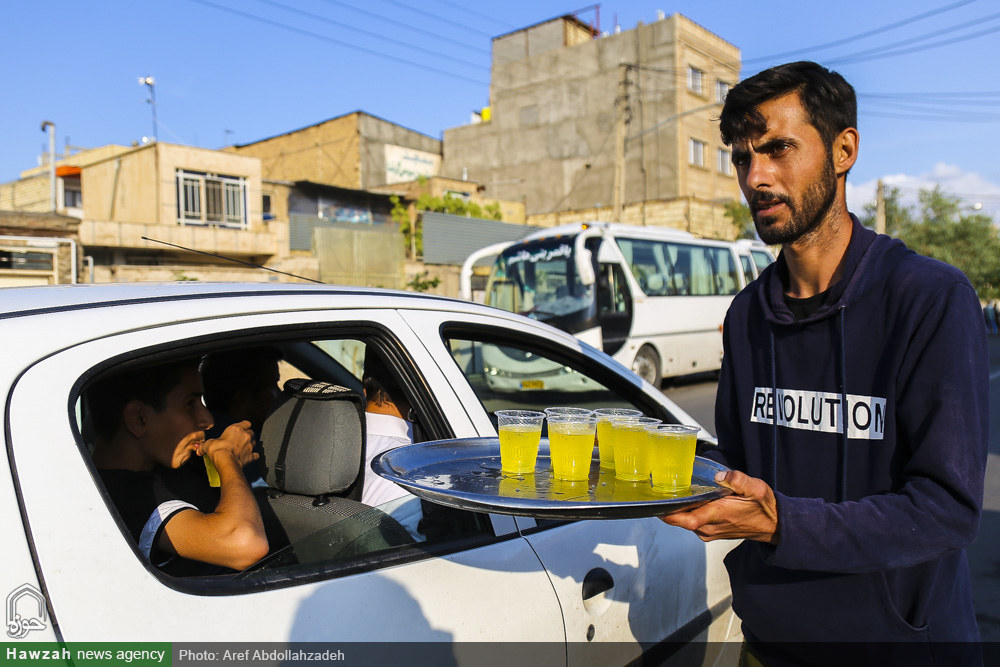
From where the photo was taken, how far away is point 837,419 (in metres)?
1.49

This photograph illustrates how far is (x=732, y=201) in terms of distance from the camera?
103 feet

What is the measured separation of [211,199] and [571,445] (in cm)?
2511

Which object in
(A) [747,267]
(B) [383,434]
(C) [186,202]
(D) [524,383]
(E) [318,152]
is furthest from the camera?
(E) [318,152]

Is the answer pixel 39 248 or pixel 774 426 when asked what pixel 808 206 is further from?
pixel 39 248

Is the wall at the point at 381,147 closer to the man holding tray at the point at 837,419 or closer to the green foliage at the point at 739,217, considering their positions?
the green foliage at the point at 739,217

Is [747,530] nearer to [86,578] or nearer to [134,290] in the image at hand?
[86,578]

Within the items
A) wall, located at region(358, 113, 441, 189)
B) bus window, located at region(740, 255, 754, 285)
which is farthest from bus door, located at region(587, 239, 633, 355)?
wall, located at region(358, 113, 441, 189)

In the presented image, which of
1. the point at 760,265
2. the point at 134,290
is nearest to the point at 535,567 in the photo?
the point at 134,290

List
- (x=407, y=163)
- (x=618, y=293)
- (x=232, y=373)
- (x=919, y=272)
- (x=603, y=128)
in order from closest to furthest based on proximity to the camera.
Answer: (x=919, y=272)
(x=232, y=373)
(x=618, y=293)
(x=603, y=128)
(x=407, y=163)

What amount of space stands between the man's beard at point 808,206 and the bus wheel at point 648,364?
1019cm

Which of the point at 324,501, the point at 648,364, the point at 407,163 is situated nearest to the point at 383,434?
the point at 324,501

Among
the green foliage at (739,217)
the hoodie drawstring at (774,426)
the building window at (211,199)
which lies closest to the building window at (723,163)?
the green foliage at (739,217)

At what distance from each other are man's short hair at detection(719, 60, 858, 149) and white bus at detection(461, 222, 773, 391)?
878 centimetres

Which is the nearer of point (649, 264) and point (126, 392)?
point (126, 392)
